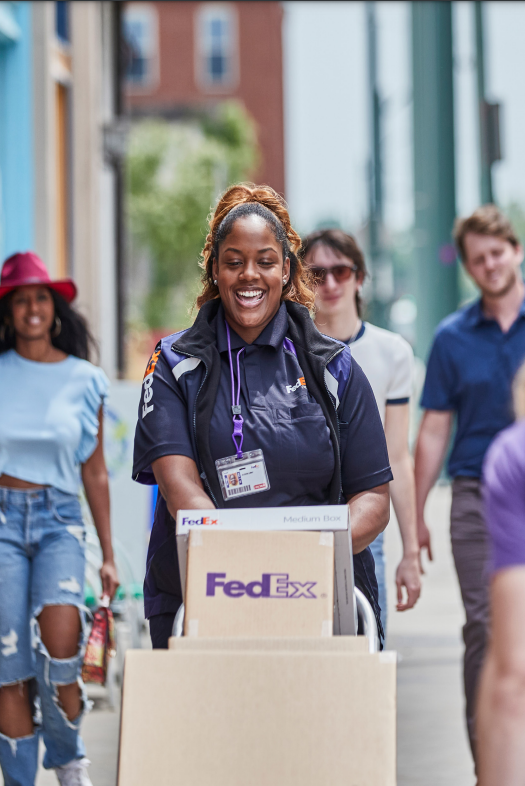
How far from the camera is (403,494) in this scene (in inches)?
195

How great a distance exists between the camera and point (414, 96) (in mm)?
15023

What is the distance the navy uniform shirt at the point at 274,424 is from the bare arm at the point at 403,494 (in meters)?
1.43

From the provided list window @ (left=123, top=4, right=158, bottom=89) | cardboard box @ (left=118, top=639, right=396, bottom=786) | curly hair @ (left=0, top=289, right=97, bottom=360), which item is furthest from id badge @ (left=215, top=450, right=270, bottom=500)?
window @ (left=123, top=4, right=158, bottom=89)

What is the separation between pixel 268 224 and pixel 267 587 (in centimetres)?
99

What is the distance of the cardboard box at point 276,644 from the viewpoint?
278cm

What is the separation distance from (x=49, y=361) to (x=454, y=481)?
5.29 feet

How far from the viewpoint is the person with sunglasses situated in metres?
4.88

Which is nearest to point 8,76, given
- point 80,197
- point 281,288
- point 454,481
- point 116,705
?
point 80,197

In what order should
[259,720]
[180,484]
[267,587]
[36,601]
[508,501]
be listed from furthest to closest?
[36,601] → [180,484] → [267,587] → [259,720] → [508,501]

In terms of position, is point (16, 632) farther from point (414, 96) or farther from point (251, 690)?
point (414, 96)

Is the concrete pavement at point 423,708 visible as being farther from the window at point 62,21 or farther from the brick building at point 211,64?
the brick building at point 211,64

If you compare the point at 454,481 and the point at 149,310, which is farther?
the point at 149,310

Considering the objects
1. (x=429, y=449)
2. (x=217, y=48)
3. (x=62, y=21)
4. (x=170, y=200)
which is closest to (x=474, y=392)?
(x=429, y=449)

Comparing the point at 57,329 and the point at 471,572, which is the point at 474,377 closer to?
the point at 471,572
